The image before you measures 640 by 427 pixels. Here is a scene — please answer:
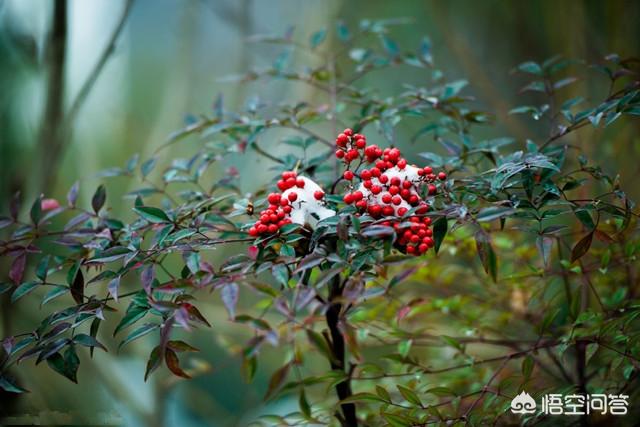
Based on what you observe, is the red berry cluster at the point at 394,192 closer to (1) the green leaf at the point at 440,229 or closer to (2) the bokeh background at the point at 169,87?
(1) the green leaf at the point at 440,229

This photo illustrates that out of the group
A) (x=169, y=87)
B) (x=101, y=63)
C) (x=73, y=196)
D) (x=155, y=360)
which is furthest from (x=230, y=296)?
(x=169, y=87)

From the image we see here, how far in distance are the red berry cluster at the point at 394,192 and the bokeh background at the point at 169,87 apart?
1.51 feet

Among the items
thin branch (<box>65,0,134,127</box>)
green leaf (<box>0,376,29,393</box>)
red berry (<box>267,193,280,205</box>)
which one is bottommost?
green leaf (<box>0,376,29,393</box>)

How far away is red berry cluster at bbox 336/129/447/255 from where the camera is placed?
0.63 m

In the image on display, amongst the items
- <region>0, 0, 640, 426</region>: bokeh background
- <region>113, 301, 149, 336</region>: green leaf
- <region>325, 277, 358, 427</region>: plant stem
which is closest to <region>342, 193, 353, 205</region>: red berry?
<region>325, 277, 358, 427</region>: plant stem

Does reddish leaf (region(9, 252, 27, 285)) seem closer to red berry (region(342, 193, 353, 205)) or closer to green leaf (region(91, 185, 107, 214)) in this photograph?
green leaf (region(91, 185, 107, 214))

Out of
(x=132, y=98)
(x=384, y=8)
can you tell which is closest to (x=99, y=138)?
(x=132, y=98)

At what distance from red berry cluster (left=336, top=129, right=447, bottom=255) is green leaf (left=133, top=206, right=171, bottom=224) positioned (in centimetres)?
22

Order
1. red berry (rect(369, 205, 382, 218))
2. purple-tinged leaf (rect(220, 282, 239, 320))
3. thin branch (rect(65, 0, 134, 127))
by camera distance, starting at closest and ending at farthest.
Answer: purple-tinged leaf (rect(220, 282, 239, 320)) < red berry (rect(369, 205, 382, 218)) < thin branch (rect(65, 0, 134, 127))

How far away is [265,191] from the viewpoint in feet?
2.98
